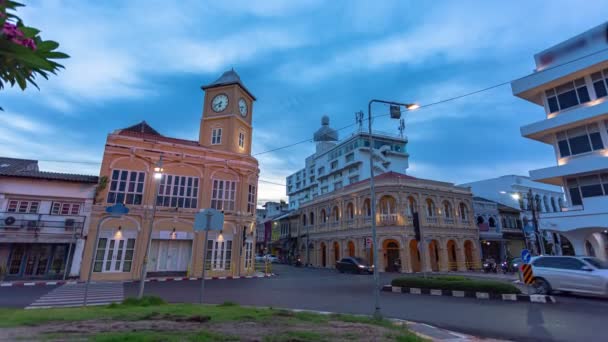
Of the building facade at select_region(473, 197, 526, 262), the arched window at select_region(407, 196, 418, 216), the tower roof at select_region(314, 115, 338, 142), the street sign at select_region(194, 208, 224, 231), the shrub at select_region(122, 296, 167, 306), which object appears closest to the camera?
the shrub at select_region(122, 296, 167, 306)

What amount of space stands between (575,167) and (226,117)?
83.6 feet

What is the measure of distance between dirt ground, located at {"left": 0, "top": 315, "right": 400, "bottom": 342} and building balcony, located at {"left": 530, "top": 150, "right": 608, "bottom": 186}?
65.6 ft

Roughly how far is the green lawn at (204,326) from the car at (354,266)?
805 inches

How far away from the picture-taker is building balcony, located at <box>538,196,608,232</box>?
17281mm

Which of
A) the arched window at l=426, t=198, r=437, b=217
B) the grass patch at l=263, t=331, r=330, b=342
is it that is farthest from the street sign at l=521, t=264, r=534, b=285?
the arched window at l=426, t=198, r=437, b=217

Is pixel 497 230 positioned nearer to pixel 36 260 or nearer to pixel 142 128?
pixel 142 128

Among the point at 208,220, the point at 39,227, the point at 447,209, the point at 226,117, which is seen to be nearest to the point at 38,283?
the point at 39,227

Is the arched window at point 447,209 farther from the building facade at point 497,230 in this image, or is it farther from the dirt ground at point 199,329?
the dirt ground at point 199,329

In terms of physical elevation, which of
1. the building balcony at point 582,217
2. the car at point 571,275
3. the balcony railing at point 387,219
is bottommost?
the car at point 571,275

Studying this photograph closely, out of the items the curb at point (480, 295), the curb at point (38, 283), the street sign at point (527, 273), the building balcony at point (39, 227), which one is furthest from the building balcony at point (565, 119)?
the curb at point (38, 283)

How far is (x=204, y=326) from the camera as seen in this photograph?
5805 millimetres

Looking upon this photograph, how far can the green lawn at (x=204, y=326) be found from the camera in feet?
16.2

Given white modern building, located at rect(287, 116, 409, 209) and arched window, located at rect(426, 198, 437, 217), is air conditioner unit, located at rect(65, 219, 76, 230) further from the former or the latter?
arched window, located at rect(426, 198, 437, 217)

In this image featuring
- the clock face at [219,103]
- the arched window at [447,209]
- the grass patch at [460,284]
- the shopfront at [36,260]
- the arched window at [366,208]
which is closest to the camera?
the grass patch at [460,284]
